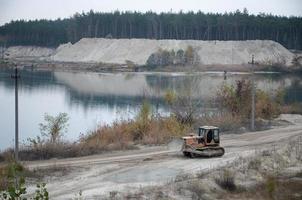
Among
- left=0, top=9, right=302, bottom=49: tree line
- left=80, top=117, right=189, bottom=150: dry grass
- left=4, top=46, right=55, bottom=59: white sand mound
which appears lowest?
left=80, top=117, right=189, bottom=150: dry grass

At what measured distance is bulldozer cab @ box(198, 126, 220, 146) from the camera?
2845cm

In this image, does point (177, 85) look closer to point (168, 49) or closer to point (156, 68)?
point (156, 68)

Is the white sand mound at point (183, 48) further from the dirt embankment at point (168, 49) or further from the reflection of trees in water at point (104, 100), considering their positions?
the reflection of trees in water at point (104, 100)

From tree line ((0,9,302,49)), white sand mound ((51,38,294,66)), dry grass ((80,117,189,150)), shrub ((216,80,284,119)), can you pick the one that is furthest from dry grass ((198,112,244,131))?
tree line ((0,9,302,49))

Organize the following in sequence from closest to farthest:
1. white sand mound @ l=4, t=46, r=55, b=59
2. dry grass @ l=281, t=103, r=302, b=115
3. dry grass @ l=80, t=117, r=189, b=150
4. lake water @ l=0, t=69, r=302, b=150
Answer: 1. dry grass @ l=80, t=117, r=189, b=150
2. lake water @ l=0, t=69, r=302, b=150
3. dry grass @ l=281, t=103, r=302, b=115
4. white sand mound @ l=4, t=46, r=55, b=59

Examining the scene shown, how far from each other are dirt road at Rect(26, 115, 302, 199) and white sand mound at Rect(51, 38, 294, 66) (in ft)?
367

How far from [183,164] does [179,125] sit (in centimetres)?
1038

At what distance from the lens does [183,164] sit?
87.5 feet

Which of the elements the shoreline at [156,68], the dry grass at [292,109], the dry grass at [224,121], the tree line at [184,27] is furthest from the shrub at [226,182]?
the tree line at [184,27]

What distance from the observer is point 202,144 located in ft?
93.3

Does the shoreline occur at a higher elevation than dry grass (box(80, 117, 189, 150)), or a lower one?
higher

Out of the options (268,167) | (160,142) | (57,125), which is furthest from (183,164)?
(57,125)

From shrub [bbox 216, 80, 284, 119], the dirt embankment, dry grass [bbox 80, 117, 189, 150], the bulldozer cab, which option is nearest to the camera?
the bulldozer cab

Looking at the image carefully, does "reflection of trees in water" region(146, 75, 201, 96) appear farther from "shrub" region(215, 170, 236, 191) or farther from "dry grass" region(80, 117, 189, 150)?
"shrub" region(215, 170, 236, 191)
